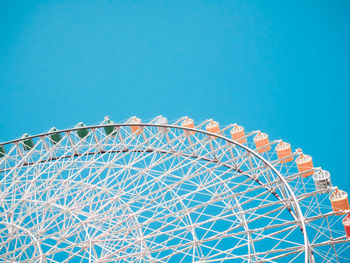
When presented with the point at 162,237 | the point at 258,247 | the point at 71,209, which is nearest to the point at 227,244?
the point at 258,247

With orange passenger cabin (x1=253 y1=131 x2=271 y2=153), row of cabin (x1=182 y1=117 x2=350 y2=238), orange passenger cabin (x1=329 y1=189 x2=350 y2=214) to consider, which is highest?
orange passenger cabin (x1=253 y1=131 x2=271 y2=153)

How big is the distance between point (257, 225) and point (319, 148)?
32.8ft

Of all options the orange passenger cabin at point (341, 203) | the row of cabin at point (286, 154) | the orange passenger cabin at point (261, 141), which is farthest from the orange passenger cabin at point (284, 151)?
the orange passenger cabin at point (341, 203)

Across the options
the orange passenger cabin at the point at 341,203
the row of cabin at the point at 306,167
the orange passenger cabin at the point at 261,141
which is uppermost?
the orange passenger cabin at the point at 261,141

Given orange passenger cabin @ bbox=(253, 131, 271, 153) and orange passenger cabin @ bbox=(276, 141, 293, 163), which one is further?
orange passenger cabin @ bbox=(253, 131, 271, 153)

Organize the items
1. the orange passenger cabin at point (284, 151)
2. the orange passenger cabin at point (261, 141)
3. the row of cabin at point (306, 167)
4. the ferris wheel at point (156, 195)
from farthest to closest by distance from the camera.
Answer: the orange passenger cabin at point (261, 141), the orange passenger cabin at point (284, 151), the row of cabin at point (306, 167), the ferris wheel at point (156, 195)

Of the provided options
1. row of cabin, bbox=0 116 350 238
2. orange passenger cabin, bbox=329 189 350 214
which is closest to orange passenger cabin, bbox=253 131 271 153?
row of cabin, bbox=0 116 350 238

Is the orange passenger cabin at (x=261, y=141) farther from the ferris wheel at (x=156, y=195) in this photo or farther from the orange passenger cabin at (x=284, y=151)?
the orange passenger cabin at (x=284, y=151)

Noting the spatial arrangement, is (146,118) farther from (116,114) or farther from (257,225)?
(257,225)

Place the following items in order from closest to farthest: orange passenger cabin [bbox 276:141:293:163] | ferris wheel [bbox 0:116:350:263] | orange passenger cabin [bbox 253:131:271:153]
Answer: ferris wheel [bbox 0:116:350:263] < orange passenger cabin [bbox 276:141:293:163] < orange passenger cabin [bbox 253:131:271:153]

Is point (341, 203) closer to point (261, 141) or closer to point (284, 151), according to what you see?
point (284, 151)

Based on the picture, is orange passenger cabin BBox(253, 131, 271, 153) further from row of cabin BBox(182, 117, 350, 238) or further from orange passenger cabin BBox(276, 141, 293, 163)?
orange passenger cabin BBox(276, 141, 293, 163)

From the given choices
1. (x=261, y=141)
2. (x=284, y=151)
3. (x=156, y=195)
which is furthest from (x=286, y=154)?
(x=156, y=195)

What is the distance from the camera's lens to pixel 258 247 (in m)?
48.0
